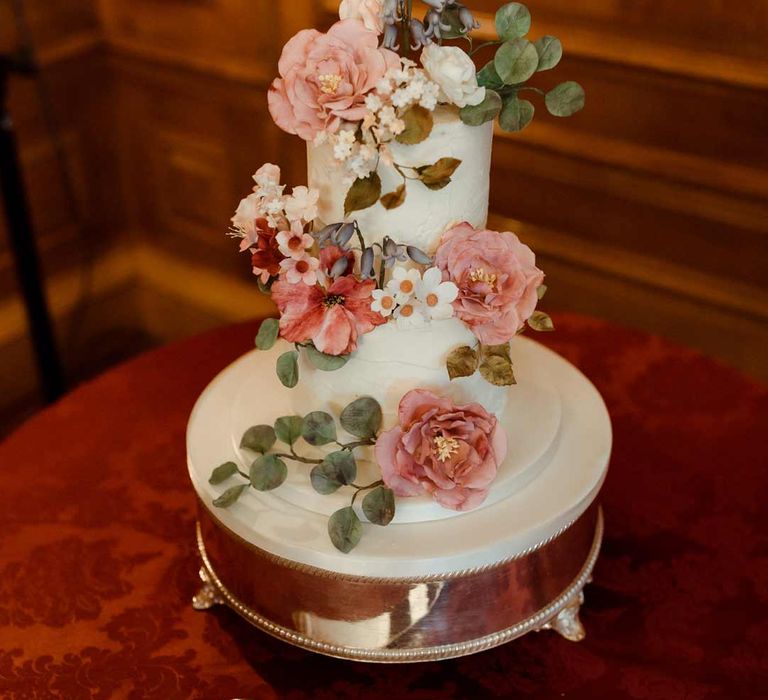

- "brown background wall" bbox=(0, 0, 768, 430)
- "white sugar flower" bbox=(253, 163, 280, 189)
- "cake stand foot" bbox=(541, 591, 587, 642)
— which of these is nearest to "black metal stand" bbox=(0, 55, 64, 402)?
"brown background wall" bbox=(0, 0, 768, 430)

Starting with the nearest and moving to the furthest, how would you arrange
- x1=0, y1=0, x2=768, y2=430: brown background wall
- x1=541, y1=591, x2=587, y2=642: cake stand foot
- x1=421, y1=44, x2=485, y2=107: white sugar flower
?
1. x1=421, y1=44, x2=485, y2=107: white sugar flower
2. x1=541, y1=591, x2=587, y2=642: cake stand foot
3. x1=0, y1=0, x2=768, y2=430: brown background wall

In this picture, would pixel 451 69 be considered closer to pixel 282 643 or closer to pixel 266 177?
pixel 266 177

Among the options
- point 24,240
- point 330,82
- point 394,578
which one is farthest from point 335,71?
point 24,240

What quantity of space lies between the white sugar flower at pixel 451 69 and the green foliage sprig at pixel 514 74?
28 mm

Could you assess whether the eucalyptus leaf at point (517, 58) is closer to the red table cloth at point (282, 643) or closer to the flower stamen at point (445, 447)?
the flower stamen at point (445, 447)

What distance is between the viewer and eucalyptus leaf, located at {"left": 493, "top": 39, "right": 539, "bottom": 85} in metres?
A: 0.92

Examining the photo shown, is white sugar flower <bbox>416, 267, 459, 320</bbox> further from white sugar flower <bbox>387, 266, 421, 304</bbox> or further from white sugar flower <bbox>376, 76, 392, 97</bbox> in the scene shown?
white sugar flower <bbox>376, 76, 392, 97</bbox>

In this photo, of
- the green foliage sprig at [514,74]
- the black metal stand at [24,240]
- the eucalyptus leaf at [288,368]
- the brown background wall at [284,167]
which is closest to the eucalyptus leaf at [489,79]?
the green foliage sprig at [514,74]

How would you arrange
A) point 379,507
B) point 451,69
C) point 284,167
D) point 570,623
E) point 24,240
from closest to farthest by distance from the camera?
point 451,69, point 379,507, point 570,623, point 24,240, point 284,167

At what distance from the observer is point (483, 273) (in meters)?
0.96

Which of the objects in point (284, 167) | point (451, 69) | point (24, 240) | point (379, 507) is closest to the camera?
point (451, 69)

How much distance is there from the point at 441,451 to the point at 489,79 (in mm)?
339

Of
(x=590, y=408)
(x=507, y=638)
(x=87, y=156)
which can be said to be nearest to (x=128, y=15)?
(x=87, y=156)

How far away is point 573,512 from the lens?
1.04 meters
